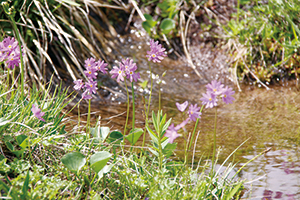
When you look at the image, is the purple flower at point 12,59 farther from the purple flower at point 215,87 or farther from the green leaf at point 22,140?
the purple flower at point 215,87

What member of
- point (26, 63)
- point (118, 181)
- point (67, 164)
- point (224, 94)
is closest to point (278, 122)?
point (224, 94)

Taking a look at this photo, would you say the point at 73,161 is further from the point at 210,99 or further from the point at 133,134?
the point at 210,99

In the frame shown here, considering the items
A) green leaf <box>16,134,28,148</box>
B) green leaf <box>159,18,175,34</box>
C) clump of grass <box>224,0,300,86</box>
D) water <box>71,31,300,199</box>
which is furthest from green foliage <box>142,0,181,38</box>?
green leaf <box>16,134,28,148</box>

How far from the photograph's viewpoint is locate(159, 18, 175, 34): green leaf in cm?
350

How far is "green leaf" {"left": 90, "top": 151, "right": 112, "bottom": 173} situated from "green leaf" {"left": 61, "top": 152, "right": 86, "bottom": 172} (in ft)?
0.19

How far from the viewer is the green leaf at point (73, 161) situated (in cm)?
124

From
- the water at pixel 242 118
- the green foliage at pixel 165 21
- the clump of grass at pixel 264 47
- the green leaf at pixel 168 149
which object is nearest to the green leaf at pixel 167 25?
the green foliage at pixel 165 21

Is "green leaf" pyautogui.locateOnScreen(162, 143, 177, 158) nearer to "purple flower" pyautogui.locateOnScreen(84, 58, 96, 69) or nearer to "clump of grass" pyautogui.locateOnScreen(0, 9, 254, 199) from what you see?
"clump of grass" pyautogui.locateOnScreen(0, 9, 254, 199)

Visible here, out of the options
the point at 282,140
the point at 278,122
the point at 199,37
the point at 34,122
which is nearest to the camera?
the point at 34,122

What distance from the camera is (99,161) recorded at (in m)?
1.23

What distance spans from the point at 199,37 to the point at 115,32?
1159 millimetres

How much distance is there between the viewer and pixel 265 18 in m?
3.14

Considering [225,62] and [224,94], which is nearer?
[224,94]

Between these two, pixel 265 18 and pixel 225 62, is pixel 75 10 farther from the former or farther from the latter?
pixel 265 18
